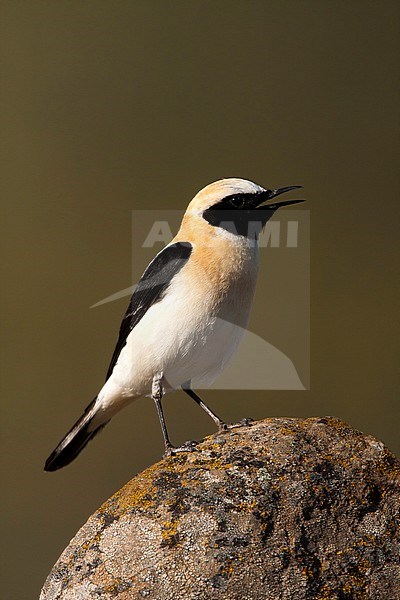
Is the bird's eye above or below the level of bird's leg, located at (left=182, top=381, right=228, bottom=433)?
above

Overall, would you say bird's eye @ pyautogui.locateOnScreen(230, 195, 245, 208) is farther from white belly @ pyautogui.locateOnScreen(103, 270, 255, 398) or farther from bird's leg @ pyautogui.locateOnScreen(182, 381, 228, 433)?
bird's leg @ pyautogui.locateOnScreen(182, 381, 228, 433)

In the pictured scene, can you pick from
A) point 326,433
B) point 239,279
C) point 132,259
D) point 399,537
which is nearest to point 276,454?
point 326,433

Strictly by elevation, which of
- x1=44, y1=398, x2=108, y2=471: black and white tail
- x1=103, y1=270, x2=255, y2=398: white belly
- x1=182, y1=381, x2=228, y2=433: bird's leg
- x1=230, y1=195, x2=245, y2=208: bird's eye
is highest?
x1=230, y1=195, x2=245, y2=208: bird's eye

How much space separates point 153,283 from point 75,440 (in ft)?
2.56

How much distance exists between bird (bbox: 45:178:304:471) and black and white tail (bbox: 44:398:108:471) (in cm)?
8

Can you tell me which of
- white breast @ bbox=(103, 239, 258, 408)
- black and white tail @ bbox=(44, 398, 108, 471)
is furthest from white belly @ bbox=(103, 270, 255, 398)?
black and white tail @ bbox=(44, 398, 108, 471)

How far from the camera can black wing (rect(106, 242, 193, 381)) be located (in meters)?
3.92

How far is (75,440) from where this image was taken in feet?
13.6

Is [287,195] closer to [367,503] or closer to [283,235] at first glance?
[283,235]

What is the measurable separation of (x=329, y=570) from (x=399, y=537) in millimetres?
285

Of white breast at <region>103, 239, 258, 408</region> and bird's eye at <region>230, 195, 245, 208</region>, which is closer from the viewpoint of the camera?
white breast at <region>103, 239, 258, 408</region>

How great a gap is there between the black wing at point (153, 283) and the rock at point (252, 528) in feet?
2.77

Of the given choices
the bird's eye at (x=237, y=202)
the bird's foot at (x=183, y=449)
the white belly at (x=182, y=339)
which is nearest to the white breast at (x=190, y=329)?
the white belly at (x=182, y=339)

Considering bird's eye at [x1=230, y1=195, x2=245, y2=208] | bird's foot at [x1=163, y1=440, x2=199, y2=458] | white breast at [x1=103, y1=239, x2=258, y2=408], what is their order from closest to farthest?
bird's foot at [x1=163, y1=440, x2=199, y2=458] → white breast at [x1=103, y1=239, x2=258, y2=408] → bird's eye at [x1=230, y1=195, x2=245, y2=208]
